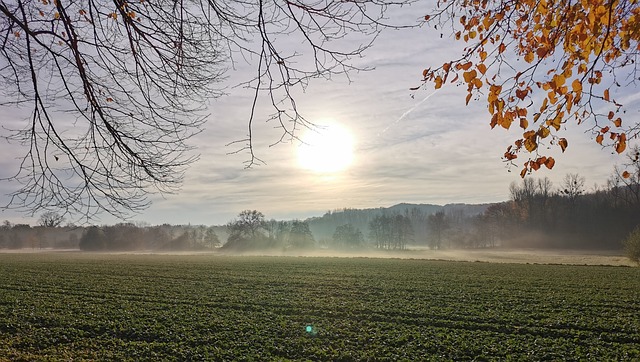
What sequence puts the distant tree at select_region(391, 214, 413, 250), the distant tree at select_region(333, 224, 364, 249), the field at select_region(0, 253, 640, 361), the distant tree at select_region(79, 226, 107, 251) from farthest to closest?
the distant tree at select_region(391, 214, 413, 250)
the distant tree at select_region(333, 224, 364, 249)
the distant tree at select_region(79, 226, 107, 251)
the field at select_region(0, 253, 640, 361)

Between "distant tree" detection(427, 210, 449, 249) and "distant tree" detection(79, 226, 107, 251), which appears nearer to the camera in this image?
"distant tree" detection(79, 226, 107, 251)

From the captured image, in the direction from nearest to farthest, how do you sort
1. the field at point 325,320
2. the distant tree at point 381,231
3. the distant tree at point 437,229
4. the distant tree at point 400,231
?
the field at point 325,320
the distant tree at point 437,229
the distant tree at point 400,231
the distant tree at point 381,231

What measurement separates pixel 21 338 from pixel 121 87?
1261 cm

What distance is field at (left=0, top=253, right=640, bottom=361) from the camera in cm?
1133

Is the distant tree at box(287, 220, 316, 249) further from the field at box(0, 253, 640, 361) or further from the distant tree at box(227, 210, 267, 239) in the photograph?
the field at box(0, 253, 640, 361)

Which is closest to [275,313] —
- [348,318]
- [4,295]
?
[348,318]

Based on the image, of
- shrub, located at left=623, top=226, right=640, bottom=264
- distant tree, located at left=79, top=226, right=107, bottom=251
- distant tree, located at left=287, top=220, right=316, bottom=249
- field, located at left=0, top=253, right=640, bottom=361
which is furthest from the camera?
distant tree, located at left=79, top=226, right=107, bottom=251

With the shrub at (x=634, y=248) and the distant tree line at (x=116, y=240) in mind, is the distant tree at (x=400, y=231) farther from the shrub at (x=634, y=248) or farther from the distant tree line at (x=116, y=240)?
the shrub at (x=634, y=248)

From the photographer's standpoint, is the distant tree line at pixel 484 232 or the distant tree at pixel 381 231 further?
the distant tree at pixel 381 231

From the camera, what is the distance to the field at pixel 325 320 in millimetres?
11328

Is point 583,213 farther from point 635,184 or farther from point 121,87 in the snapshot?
point 121,87

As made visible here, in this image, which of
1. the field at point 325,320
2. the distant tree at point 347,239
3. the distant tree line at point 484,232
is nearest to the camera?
the field at point 325,320

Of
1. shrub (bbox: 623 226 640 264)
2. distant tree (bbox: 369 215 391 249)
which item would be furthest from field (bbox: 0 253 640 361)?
distant tree (bbox: 369 215 391 249)

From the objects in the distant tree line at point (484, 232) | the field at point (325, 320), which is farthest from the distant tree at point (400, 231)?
the field at point (325, 320)
